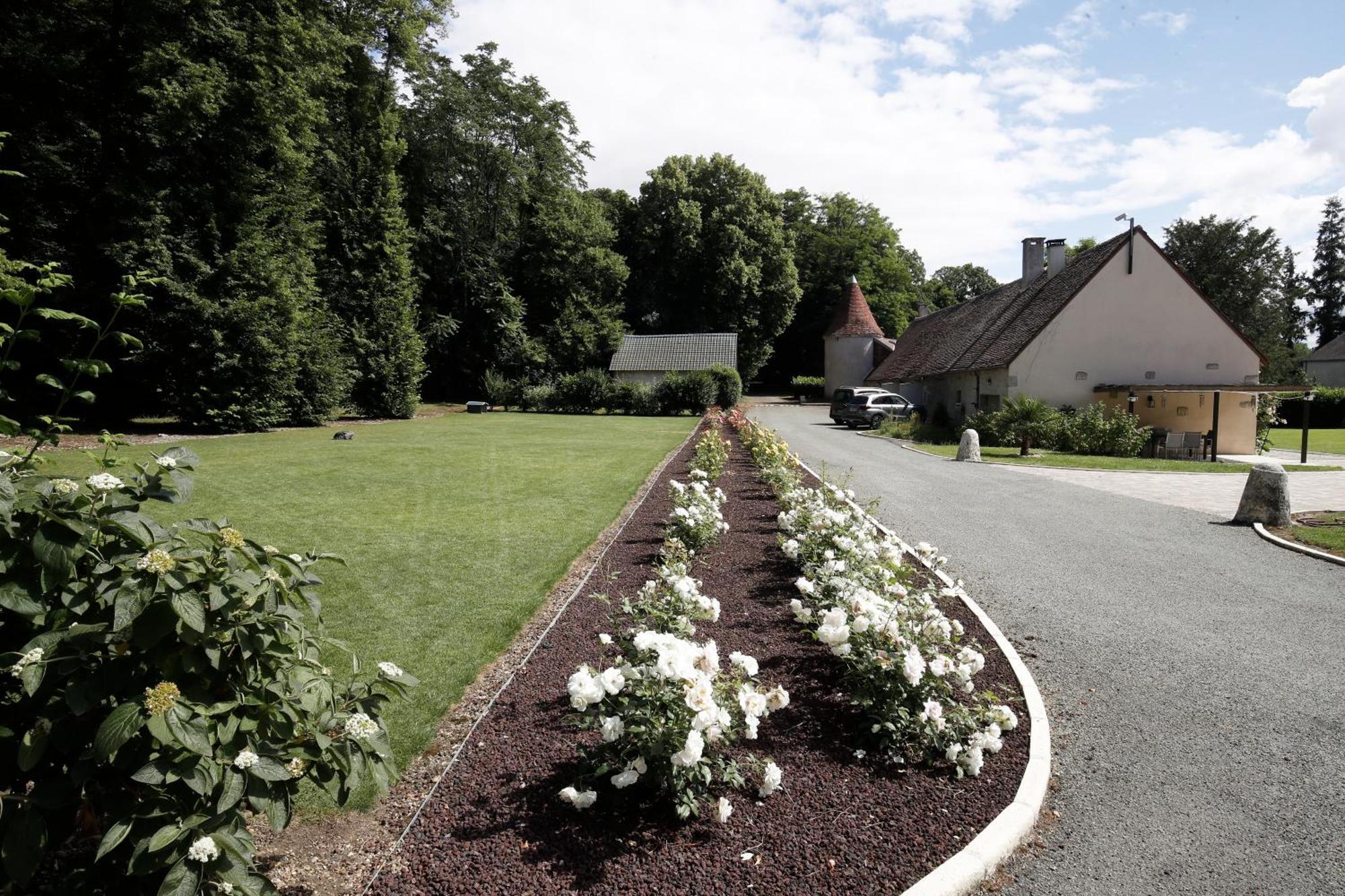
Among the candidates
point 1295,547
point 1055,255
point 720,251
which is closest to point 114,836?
point 1295,547

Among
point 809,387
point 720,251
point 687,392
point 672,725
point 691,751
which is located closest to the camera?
point 691,751

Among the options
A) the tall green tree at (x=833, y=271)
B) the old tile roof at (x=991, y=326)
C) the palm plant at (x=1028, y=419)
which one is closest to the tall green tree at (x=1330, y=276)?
the tall green tree at (x=833, y=271)

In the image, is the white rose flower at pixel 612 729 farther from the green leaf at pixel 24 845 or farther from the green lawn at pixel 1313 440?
the green lawn at pixel 1313 440

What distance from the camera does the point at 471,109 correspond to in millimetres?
42250

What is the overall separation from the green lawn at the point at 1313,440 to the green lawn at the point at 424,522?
2429 centimetres

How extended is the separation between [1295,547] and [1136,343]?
61.4ft

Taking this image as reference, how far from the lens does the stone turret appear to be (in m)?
54.6

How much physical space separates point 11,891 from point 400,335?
1269 inches

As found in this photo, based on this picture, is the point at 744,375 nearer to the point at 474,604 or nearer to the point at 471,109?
the point at 471,109

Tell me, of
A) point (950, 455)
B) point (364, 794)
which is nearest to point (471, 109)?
point (950, 455)

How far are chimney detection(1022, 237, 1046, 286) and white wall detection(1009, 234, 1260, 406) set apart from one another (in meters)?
7.05

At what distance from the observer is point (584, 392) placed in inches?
1539

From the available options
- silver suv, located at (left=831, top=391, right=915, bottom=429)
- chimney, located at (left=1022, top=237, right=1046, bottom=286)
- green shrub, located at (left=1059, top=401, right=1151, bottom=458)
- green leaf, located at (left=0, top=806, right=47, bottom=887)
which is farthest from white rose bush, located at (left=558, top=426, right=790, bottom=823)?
chimney, located at (left=1022, top=237, right=1046, bottom=286)

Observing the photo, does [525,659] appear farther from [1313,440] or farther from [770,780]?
[1313,440]
